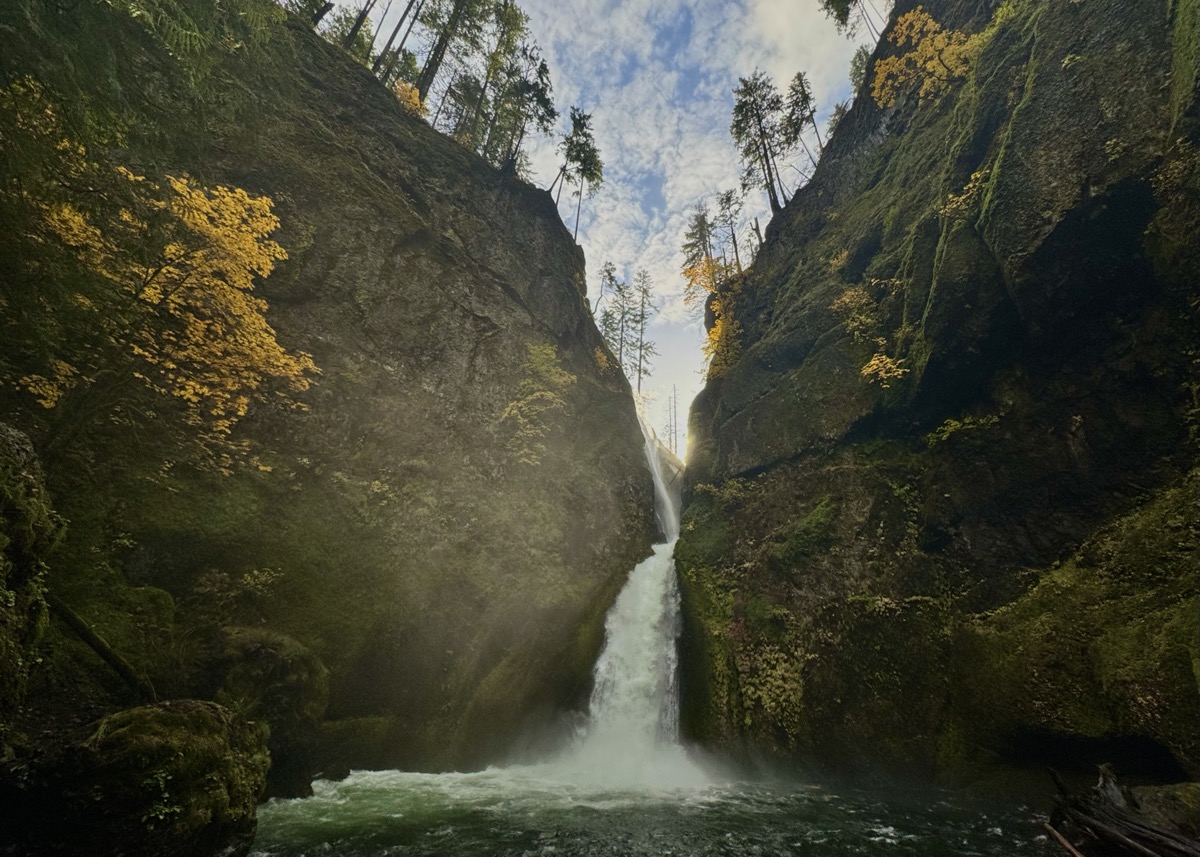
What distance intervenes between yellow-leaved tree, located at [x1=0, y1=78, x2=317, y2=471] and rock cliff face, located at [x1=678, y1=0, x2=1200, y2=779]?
13.3 metres

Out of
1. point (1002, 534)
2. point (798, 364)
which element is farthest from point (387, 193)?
point (1002, 534)

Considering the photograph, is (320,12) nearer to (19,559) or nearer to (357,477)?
(357,477)

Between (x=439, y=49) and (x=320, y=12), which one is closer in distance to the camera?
(x=320, y=12)

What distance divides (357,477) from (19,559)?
754cm

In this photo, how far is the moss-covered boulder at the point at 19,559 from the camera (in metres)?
4.09

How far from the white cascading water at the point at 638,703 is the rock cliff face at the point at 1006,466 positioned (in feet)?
2.23

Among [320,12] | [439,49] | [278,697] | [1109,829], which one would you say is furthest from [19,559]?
[439,49]

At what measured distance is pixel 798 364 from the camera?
17031mm

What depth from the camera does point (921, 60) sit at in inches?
715

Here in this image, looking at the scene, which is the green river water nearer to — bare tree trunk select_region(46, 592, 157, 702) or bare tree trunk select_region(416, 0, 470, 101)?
bare tree trunk select_region(46, 592, 157, 702)

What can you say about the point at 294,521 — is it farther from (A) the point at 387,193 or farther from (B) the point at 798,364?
(B) the point at 798,364

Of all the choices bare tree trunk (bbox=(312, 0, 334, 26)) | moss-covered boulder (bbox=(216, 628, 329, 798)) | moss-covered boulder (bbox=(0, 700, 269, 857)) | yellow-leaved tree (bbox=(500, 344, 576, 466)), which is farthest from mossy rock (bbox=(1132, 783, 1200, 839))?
bare tree trunk (bbox=(312, 0, 334, 26))

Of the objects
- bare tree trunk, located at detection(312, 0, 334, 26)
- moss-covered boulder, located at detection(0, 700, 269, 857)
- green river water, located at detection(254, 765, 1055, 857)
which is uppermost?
bare tree trunk, located at detection(312, 0, 334, 26)

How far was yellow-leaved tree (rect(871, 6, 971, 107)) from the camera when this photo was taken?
16594 millimetres
